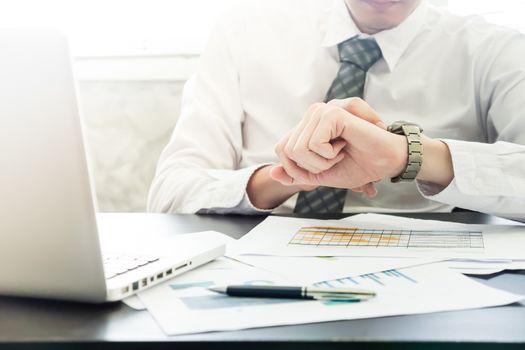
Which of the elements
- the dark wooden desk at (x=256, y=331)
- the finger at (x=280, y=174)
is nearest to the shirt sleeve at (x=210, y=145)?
the finger at (x=280, y=174)

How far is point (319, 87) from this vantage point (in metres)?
1.29

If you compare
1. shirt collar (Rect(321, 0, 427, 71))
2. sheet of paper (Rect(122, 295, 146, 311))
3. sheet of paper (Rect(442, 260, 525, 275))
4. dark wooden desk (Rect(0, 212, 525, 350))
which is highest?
shirt collar (Rect(321, 0, 427, 71))

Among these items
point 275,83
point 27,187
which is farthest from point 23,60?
point 275,83

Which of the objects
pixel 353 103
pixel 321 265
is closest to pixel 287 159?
pixel 353 103

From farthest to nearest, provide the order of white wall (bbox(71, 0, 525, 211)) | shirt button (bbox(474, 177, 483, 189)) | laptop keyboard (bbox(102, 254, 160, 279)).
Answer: white wall (bbox(71, 0, 525, 211)), shirt button (bbox(474, 177, 483, 189)), laptop keyboard (bbox(102, 254, 160, 279))

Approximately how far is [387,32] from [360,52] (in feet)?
0.23

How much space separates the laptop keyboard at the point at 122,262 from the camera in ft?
1.82

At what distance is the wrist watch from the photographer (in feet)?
2.84

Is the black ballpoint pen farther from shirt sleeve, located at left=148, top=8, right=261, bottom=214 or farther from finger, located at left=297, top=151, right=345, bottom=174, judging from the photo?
shirt sleeve, located at left=148, top=8, right=261, bottom=214

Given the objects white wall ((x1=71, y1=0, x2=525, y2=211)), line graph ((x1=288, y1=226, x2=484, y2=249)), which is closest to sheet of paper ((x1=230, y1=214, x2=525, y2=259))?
line graph ((x1=288, y1=226, x2=484, y2=249))

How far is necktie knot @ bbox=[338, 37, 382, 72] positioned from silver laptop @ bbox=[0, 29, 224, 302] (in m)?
0.82

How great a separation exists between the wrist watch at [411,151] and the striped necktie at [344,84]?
0.21 metres

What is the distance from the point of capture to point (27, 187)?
0.46 metres

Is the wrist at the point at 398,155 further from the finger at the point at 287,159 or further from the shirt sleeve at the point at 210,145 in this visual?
the shirt sleeve at the point at 210,145
